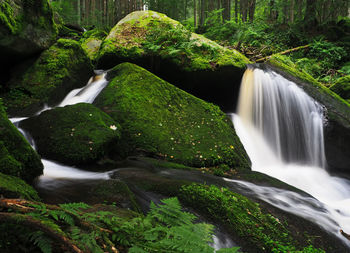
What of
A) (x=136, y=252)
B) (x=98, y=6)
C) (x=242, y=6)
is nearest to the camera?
(x=136, y=252)

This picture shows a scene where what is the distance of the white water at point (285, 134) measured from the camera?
5918 millimetres

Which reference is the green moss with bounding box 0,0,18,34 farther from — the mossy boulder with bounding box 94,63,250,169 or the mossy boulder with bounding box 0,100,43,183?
the mossy boulder with bounding box 0,100,43,183

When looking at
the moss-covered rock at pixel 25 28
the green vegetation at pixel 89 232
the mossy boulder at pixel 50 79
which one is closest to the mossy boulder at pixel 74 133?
the mossy boulder at pixel 50 79

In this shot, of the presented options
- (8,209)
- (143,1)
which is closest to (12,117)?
(8,209)

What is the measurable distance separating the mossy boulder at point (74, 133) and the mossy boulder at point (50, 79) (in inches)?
59.6

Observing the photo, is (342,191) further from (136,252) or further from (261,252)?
(136,252)

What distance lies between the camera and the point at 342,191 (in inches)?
219

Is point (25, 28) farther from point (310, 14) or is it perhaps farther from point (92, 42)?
point (310, 14)

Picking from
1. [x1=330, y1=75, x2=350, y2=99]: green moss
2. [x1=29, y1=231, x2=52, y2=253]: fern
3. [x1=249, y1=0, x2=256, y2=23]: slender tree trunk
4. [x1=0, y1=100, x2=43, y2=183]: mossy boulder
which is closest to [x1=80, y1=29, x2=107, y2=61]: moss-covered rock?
[x1=0, y1=100, x2=43, y2=183]: mossy boulder

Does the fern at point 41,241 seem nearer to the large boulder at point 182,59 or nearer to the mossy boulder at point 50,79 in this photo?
the mossy boulder at point 50,79

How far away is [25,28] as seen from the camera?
20.7 ft

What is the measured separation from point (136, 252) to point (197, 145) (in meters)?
4.29

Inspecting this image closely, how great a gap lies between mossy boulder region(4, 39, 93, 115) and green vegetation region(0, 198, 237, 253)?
17.8ft

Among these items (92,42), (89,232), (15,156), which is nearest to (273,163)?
(15,156)
